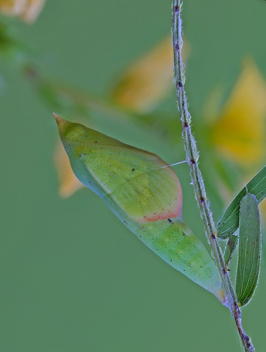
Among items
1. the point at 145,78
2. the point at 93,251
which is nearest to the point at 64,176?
the point at 145,78

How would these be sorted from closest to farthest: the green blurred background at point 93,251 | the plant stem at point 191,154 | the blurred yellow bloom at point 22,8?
1. the plant stem at point 191,154
2. the blurred yellow bloom at point 22,8
3. the green blurred background at point 93,251

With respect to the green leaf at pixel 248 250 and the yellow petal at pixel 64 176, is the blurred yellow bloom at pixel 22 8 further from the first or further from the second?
the green leaf at pixel 248 250

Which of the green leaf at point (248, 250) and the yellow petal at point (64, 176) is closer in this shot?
the green leaf at point (248, 250)

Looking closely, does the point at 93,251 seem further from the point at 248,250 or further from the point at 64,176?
the point at 248,250

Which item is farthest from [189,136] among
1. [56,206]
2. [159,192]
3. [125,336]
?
[125,336]

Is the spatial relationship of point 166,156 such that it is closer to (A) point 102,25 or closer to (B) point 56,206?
(B) point 56,206

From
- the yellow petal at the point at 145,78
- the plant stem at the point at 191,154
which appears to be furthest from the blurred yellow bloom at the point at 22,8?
the plant stem at the point at 191,154
